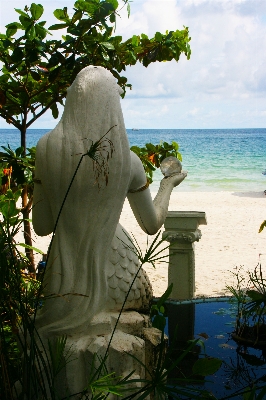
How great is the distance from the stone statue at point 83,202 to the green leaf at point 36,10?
1.62m

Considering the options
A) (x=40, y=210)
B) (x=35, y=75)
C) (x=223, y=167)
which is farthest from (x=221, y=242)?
(x=223, y=167)

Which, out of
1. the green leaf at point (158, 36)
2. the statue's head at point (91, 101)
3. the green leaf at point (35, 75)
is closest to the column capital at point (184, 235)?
the green leaf at point (35, 75)

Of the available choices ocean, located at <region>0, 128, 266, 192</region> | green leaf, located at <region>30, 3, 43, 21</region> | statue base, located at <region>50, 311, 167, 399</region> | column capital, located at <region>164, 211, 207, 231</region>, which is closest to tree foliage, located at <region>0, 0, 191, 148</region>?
green leaf, located at <region>30, 3, 43, 21</region>

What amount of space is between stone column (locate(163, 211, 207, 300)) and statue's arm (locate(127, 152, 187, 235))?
4.56 feet

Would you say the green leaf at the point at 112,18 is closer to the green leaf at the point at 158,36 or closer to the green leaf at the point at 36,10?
the green leaf at the point at 36,10

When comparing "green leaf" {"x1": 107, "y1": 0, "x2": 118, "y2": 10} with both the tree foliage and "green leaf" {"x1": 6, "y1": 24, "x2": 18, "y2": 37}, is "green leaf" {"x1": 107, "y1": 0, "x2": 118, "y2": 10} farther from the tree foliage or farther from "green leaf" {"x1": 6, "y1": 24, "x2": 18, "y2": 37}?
"green leaf" {"x1": 6, "y1": 24, "x2": 18, "y2": 37}

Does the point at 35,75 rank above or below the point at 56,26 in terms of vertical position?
below

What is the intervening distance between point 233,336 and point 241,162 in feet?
106

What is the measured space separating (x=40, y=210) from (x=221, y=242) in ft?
25.8

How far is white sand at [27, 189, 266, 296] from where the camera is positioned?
6.60 meters

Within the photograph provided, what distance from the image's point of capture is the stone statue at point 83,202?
166 centimetres

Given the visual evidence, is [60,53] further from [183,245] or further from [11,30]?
[183,245]

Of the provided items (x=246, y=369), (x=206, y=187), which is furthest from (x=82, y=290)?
(x=206, y=187)

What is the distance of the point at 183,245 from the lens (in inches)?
146
